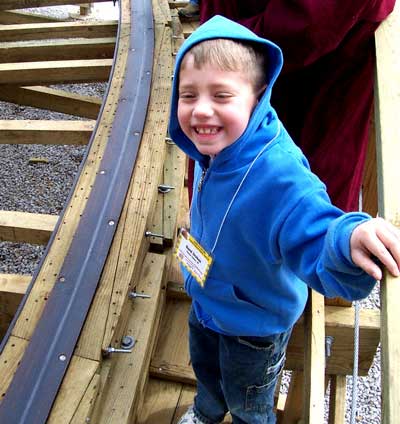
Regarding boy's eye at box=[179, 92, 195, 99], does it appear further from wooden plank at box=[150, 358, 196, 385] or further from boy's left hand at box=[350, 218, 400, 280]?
wooden plank at box=[150, 358, 196, 385]

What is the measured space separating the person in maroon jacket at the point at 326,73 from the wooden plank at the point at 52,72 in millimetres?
2425

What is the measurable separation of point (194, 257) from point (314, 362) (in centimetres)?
73

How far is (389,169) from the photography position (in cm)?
146

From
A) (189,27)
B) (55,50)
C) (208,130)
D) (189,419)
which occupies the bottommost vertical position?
(189,419)

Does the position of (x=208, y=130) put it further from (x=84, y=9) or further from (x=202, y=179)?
(x=84, y=9)

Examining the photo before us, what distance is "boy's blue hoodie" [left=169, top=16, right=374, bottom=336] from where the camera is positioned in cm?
121

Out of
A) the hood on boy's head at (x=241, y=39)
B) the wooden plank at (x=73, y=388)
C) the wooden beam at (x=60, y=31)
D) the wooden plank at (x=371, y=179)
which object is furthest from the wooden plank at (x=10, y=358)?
the wooden beam at (x=60, y=31)

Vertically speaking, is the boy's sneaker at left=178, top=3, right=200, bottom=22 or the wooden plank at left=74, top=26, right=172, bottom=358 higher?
the boy's sneaker at left=178, top=3, right=200, bottom=22

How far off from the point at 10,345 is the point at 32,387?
0.22 metres

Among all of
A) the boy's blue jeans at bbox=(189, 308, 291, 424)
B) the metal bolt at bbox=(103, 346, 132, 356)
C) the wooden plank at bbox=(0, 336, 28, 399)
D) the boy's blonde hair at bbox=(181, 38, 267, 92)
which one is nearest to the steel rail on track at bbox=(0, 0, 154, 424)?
the wooden plank at bbox=(0, 336, 28, 399)

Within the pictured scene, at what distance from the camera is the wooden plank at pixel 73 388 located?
5.73 feet

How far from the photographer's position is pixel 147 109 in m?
3.30

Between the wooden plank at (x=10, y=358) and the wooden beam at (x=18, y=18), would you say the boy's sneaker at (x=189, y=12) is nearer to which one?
the wooden beam at (x=18, y=18)

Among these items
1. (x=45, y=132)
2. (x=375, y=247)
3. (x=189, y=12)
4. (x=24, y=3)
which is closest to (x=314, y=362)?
(x=375, y=247)
